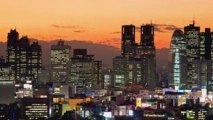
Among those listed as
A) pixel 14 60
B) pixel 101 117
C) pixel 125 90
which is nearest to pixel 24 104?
pixel 101 117

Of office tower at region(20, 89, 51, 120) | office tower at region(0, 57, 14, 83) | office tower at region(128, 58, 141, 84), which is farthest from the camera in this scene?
office tower at region(128, 58, 141, 84)

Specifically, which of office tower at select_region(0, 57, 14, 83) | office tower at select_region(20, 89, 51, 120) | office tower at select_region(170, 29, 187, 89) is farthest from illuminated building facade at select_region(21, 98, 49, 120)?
office tower at select_region(170, 29, 187, 89)

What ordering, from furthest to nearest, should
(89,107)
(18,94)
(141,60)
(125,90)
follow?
(141,60), (125,90), (18,94), (89,107)

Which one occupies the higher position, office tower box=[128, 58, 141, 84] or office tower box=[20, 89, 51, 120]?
office tower box=[128, 58, 141, 84]

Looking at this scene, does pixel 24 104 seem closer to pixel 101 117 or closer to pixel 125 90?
pixel 101 117

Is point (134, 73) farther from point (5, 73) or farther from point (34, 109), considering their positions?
point (34, 109)

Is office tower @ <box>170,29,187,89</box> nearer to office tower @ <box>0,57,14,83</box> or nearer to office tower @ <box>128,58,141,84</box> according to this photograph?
office tower @ <box>128,58,141,84</box>

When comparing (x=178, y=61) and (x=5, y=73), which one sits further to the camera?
(x=178, y=61)

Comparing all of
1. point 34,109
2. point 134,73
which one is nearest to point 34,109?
point 34,109
